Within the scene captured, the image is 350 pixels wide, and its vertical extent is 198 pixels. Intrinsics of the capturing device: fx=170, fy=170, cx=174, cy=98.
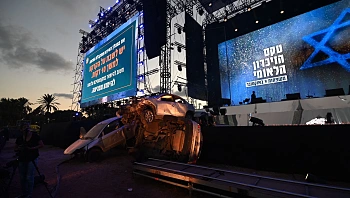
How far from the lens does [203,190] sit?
131 inches

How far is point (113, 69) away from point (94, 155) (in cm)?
934

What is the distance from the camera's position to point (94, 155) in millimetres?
6840

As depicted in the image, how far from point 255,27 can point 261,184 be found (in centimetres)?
1729

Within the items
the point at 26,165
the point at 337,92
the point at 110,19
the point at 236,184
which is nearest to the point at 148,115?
the point at 26,165

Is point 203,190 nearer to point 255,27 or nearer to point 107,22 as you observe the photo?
point 255,27

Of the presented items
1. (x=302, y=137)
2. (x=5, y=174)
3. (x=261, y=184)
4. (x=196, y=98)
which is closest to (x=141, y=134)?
(x=5, y=174)

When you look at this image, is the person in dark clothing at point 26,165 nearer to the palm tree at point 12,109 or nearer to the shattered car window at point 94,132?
the shattered car window at point 94,132

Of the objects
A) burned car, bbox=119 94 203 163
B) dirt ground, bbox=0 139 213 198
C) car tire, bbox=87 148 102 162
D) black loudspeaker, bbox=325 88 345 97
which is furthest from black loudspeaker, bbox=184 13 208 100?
dirt ground, bbox=0 139 213 198

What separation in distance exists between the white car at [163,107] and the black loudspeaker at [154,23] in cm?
646

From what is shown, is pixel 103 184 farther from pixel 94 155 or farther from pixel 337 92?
pixel 337 92

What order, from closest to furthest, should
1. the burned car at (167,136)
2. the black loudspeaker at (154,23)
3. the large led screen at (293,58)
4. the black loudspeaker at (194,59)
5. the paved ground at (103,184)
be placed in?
the paved ground at (103,184) < the burned car at (167,136) < the large led screen at (293,58) < the black loudspeaker at (154,23) < the black loudspeaker at (194,59)

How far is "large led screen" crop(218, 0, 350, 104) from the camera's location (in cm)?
1210

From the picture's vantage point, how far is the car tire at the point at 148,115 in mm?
6473

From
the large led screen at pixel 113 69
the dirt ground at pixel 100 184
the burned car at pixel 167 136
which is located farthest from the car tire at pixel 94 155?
the large led screen at pixel 113 69
